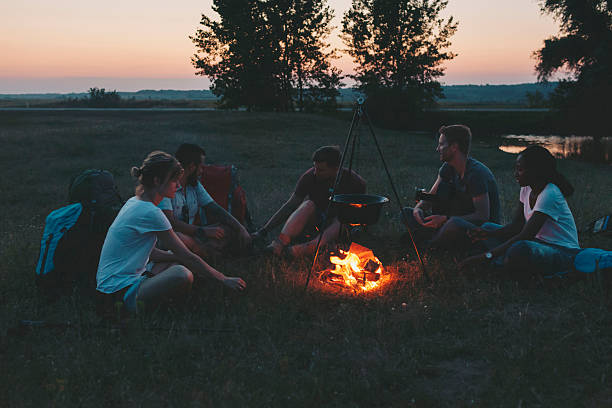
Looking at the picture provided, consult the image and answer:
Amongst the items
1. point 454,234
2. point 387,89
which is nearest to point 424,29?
point 387,89

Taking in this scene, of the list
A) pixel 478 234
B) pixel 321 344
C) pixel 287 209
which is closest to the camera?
pixel 321 344

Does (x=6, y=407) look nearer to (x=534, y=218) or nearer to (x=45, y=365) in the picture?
(x=45, y=365)

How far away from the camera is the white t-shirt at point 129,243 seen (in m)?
4.29

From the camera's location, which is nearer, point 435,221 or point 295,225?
point 435,221

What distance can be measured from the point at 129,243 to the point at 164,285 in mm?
528

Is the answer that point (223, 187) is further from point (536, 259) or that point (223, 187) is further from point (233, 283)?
point (536, 259)

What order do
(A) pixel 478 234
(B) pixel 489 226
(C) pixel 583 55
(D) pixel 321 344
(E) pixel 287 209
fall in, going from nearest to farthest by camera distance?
(D) pixel 321 344 → (A) pixel 478 234 → (B) pixel 489 226 → (E) pixel 287 209 → (C) pixel 583 55

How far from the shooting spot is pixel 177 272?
4629mm

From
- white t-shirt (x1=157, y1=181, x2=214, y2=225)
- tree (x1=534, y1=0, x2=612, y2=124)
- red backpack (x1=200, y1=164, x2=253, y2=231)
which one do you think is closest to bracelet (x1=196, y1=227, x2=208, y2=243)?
white t-shirt (x1=157, y1=181, x2=214, y2=225)

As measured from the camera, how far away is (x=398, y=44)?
45.9 metres

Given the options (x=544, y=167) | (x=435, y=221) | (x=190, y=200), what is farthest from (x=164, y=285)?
(x=544, y=167)

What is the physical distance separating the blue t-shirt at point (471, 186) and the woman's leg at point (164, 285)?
376 centimetres

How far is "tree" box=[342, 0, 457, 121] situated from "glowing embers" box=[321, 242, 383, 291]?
40.2m

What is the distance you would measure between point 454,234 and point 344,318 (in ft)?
7.43
